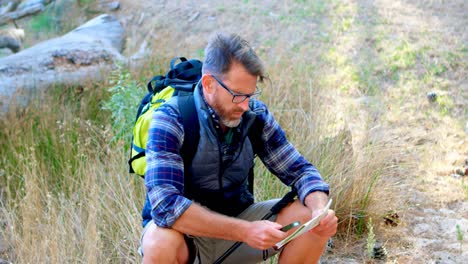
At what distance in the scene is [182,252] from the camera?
110 inches

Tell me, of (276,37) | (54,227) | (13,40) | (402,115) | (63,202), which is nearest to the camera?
(54,227)

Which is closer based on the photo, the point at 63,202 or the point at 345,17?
the point at 63,202

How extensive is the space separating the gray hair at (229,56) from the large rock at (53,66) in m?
3.30

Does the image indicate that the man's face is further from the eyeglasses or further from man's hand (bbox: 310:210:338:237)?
man's hand (bbox: 310:210:338:237)

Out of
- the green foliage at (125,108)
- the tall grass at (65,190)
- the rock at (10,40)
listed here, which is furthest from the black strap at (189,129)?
the rock at (10,40)

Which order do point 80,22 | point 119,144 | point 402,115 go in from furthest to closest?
point 80,22
point 402,115
point 119,144

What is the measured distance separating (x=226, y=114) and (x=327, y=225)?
0.67m

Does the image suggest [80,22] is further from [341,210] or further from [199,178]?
[199,178]

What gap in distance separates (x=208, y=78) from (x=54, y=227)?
1.65 m

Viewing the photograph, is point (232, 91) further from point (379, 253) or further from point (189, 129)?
point (379, 253)

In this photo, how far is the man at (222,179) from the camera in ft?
8.79

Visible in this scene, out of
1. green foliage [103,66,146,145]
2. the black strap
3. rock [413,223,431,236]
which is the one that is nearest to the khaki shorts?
the black strap

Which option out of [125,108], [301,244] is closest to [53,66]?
[125,108]

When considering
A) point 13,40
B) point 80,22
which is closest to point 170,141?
point 13,40
